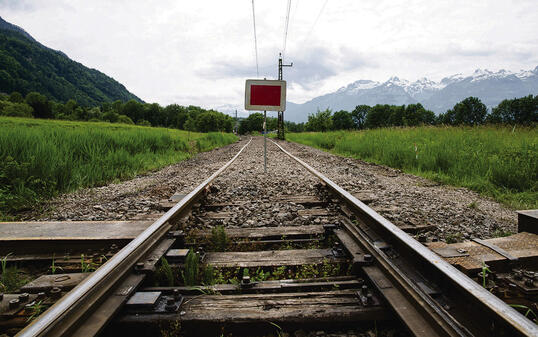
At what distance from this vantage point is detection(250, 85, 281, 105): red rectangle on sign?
591 cm

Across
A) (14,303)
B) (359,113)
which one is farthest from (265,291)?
(359,113)

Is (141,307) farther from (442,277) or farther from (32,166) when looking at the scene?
(32,166)

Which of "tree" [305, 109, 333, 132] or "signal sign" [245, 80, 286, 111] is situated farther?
"tree" [305, 109, 333, 132]

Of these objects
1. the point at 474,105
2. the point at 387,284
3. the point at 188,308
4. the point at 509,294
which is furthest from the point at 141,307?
the point at 474,105

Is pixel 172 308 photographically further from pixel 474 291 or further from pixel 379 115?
pixel 379 115

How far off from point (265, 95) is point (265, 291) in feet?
16.5

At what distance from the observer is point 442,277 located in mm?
1307

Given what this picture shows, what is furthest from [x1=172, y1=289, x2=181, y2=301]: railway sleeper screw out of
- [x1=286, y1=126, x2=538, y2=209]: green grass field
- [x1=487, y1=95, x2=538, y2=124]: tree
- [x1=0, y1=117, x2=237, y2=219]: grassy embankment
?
[x1=487, y1=95, x2=538, y2=124]: tree

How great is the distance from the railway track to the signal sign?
4170mm

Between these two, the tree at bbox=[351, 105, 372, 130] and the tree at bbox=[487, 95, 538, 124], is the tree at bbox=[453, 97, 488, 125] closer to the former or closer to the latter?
the tree at bbox=[487, 95, 538, 124]

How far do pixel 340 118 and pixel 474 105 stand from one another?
124ft

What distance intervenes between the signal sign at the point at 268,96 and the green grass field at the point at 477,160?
3284 mm

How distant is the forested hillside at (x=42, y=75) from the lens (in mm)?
100312

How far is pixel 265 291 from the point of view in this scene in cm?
145
